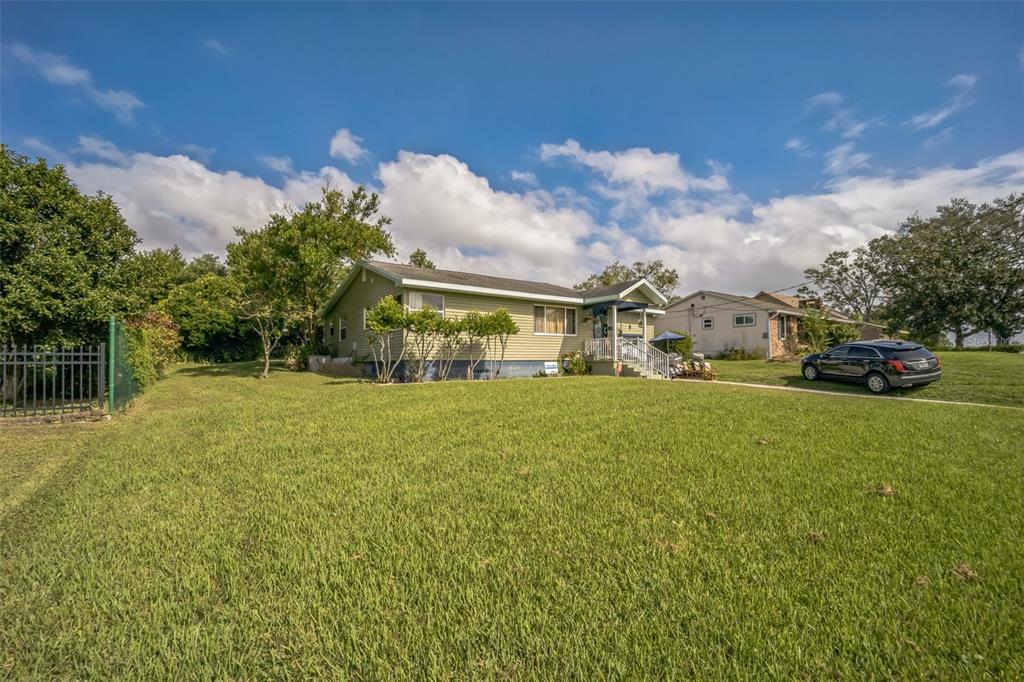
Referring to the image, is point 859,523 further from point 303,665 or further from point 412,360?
point 412,360

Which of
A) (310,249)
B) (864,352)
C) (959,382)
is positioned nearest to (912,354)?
(864,352)

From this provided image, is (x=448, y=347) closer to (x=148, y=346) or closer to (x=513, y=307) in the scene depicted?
(x=513, y=307)

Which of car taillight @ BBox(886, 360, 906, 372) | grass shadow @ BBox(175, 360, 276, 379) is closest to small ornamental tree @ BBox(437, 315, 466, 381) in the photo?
grass shadow @ BBox(175, 360, 276, 379)

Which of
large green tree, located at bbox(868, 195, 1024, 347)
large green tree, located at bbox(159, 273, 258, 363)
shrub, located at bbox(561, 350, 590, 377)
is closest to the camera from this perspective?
shrub, located at bbox(561, 350, 590, 377)

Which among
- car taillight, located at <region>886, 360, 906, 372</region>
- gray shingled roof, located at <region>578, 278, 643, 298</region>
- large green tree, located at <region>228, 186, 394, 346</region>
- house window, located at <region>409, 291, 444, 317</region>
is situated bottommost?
car taillight, located at <region>886, 360, 906, 372</region>

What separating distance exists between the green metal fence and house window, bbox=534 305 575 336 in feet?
43.0

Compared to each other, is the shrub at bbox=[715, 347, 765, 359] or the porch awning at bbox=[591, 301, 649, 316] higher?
the porch awning at bbox=[591, 301, 649, 316]

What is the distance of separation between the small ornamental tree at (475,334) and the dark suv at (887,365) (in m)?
11.7

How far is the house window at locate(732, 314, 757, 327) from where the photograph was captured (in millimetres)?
28281

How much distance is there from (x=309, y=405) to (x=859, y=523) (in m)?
9.41

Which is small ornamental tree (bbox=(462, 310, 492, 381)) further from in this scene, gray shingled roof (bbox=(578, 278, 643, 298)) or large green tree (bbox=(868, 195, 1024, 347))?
large green tree (bbox=(868, 195, 1024, 347))

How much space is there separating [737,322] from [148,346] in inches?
1214

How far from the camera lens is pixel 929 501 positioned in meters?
3.93

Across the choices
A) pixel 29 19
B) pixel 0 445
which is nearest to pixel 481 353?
pixel 0 445
